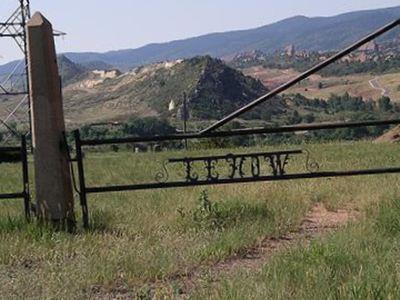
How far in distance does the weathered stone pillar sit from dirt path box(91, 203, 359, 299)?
2142mm

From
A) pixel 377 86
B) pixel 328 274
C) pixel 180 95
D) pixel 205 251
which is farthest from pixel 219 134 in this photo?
pixel 377 86

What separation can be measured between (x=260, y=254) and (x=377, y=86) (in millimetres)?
136044

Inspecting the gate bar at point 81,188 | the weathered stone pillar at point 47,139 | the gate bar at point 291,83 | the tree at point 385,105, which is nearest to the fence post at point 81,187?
the gate bar at point 81,188

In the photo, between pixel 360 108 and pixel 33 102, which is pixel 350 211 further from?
pixel 360 108

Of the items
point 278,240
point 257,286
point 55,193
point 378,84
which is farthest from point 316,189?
point 378,84

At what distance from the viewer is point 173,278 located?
550 cm

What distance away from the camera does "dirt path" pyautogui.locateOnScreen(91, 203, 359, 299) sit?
5.16 m

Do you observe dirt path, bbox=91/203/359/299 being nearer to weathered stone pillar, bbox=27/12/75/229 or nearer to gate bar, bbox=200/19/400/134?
gate bar, bbox=200/19/400/134

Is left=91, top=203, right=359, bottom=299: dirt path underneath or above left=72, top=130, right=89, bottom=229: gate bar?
underneath

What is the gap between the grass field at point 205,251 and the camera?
4.69m

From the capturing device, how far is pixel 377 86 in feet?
452

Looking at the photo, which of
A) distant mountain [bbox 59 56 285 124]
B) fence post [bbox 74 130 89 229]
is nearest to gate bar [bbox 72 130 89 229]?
fence post [bbox 74 130 89 229]

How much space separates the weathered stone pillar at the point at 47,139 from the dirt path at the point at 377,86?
119 m

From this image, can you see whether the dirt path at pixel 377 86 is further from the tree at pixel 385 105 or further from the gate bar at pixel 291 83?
the gate bar at pixel 291 83
